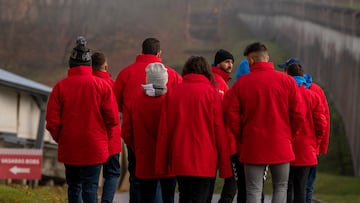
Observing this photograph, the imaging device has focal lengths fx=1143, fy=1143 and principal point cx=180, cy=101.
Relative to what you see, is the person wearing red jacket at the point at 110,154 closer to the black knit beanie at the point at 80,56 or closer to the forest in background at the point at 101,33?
the black knit beanie at the point at 80,56

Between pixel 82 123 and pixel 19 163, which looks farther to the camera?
pixel 19 163

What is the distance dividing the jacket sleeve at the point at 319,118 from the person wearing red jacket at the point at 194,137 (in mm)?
2217

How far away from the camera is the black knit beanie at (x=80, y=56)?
460 inches

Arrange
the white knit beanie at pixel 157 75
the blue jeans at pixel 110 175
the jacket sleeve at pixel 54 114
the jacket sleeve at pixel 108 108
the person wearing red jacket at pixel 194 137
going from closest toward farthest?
the person wearing red jacket at pixel 194 137
the white knit beanie at pixel 157 75
the jacket sleeve at pixel 54 114
the jacket sleeve at pixel 108 108
the blue jeans at pixel 110 175

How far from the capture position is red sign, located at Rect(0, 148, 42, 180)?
68.5ft

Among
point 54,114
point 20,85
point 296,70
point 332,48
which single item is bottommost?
point 54,114

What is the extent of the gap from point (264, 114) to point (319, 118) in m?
1.93

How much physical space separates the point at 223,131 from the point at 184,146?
0.40 meters

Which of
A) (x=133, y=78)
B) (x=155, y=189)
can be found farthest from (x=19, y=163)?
(x=155, y=189)

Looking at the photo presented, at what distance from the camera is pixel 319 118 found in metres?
12.5

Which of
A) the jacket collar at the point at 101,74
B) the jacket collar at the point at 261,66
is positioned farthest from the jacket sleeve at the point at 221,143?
the jacket collar at the point at 101,74

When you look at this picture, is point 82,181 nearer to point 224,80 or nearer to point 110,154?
point 110,154

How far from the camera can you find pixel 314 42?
42.9m

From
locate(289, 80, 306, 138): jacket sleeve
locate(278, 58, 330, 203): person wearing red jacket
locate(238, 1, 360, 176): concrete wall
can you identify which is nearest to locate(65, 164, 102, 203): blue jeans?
locate(289, 80, 306, 138): jacket sleeve
